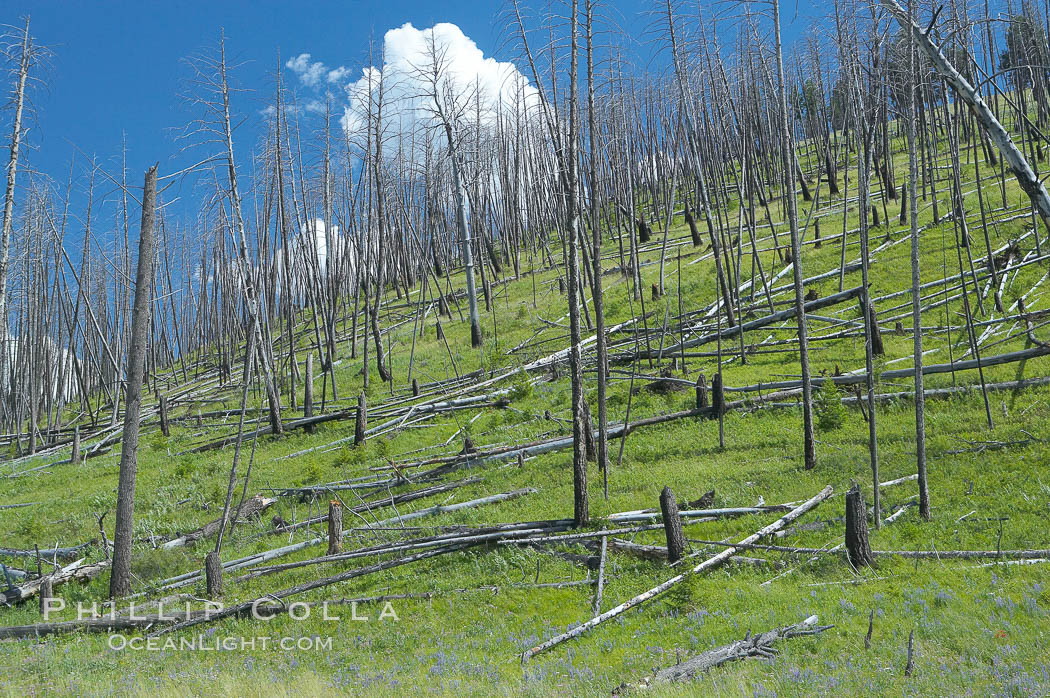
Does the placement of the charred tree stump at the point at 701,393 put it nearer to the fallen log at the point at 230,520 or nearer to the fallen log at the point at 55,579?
the fallen log at the point at 230,520

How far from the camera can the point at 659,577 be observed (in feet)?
29.5

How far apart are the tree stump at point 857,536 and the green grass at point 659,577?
0.21 meters

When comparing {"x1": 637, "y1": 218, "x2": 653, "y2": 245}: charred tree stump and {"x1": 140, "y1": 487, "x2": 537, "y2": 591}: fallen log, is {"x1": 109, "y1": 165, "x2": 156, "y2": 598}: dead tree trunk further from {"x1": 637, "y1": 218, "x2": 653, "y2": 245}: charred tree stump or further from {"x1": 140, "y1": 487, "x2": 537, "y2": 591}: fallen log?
{"x1": 637, "y1": 218, "x2": 653, "y2": 245}: charred tree stump

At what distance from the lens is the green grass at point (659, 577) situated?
20.8 feet

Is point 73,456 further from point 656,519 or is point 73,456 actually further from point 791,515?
point 791,515

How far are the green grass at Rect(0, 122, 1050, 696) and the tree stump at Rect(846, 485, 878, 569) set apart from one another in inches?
8.2

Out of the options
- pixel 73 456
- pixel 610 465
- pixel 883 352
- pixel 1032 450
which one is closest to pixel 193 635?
pixel 610 465

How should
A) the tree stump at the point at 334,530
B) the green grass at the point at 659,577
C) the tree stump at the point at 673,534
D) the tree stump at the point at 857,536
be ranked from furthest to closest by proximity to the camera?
the tree stump at the point at 334,530 → the tree stump at the point at 673,534 → the tree stump at the point at 857,536 → the green grass at the point at 659,577

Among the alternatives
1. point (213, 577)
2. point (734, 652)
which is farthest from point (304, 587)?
point (734, 652)

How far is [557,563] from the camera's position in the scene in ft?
32.8

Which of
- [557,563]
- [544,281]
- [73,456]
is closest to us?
[557,563]

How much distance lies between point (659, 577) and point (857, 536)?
2601 millimetres

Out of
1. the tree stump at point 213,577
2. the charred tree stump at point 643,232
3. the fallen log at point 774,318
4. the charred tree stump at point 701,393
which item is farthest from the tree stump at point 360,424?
the charred tree stump at point 643,232

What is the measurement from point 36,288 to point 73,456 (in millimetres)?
12312
